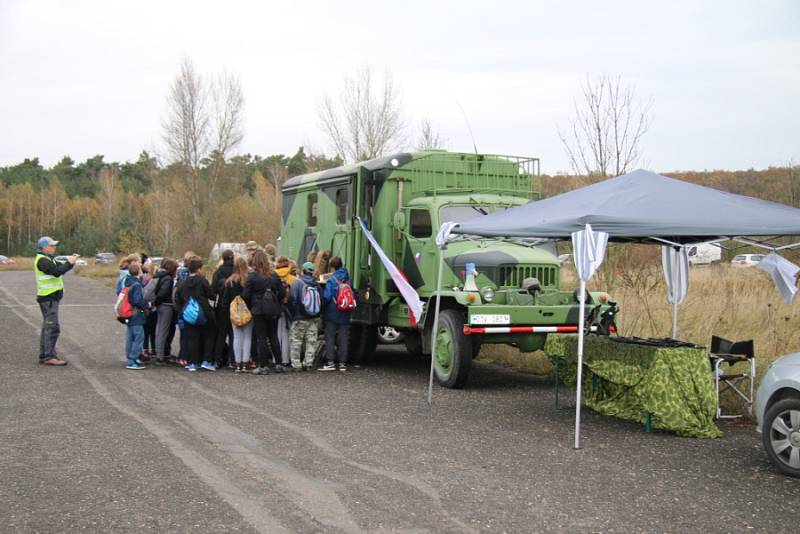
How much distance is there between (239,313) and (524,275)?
3.91 m

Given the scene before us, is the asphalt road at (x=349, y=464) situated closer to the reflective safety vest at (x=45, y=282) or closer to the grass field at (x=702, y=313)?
the reflective safety vest at (x=45, y=282)

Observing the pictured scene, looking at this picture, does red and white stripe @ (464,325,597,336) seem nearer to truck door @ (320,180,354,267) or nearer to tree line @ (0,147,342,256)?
truck door @ (320,180,354,267)

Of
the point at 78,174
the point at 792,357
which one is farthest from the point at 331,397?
the point at 78,174

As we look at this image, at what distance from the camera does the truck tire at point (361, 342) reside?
12969mm

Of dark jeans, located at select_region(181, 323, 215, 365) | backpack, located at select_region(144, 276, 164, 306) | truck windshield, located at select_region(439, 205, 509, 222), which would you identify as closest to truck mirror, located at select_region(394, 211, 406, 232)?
truck windshield, located at select_region(439, 205, 509, 222)

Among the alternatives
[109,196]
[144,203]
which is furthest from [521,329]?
[109,196]

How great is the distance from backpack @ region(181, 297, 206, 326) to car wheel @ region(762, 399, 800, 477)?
747 centimetres

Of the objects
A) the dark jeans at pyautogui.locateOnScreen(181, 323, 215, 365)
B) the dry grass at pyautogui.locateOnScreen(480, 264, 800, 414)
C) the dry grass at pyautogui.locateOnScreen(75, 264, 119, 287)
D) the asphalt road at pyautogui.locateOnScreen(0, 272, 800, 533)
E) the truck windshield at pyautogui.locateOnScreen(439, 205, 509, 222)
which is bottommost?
the dry grass at pyautogui.locateOnScreen(75, 264, 119, 287)

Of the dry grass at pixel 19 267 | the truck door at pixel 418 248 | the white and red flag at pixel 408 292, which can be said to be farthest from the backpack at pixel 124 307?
the dry grass at pixel 19 267

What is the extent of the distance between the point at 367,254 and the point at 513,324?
2.96 metres

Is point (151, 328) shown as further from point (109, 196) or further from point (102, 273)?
point (109, 196)

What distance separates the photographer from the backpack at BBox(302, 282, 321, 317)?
1170 cm

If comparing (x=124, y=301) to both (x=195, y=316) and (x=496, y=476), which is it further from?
(x=496, y=476)

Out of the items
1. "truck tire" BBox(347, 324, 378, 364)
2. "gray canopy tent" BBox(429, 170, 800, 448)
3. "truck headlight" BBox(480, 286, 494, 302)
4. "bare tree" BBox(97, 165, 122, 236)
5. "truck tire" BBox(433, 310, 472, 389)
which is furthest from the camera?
"bare tree" BBox(97, 165, 122, 236)
